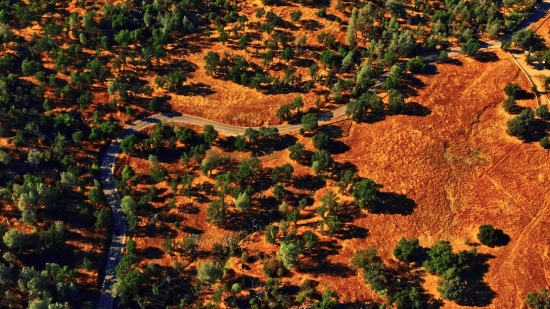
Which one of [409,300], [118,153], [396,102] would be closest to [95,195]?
[118,153]

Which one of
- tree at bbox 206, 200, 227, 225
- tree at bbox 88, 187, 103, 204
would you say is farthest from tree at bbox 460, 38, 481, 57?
tree at bbox 88, 187, 103, 204

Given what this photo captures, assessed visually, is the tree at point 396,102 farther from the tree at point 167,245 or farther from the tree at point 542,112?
the tree at point 167,245

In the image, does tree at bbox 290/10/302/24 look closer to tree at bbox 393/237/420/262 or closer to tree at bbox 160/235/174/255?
tree at bbox 393/237/420/262

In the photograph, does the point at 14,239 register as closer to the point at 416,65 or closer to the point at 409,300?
the point at 409,300

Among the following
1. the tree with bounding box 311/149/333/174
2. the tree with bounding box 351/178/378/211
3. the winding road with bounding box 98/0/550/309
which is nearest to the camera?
the winding road with bounding box 98/0/550/309

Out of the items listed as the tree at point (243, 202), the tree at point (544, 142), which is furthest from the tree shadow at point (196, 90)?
the tree at point (544, 142)

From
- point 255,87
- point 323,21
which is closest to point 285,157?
point 255,87
